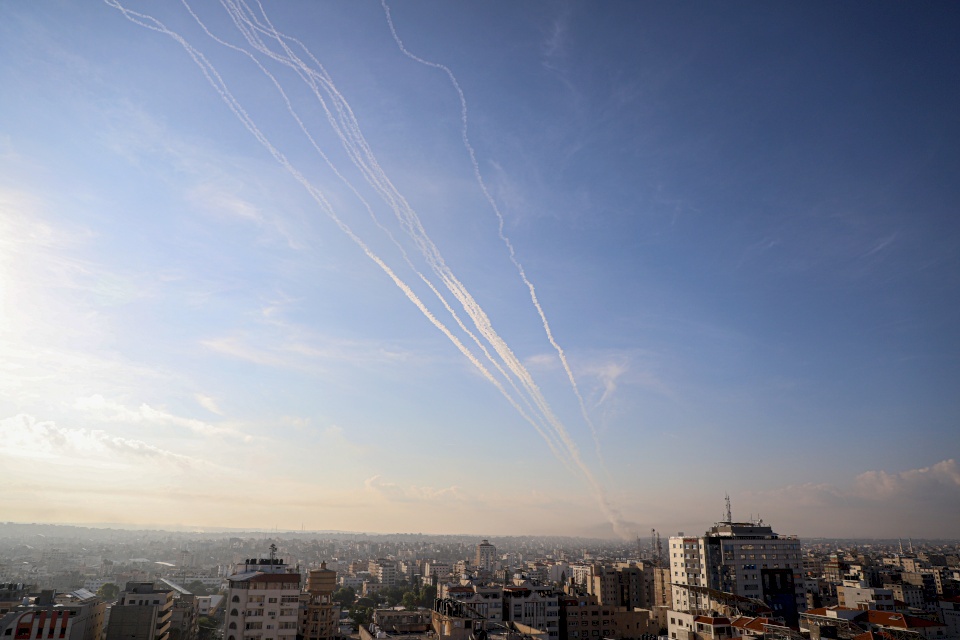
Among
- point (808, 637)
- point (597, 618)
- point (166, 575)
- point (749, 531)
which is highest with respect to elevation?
point (749, 531)

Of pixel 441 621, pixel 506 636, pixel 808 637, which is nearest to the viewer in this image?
pixel 808 637

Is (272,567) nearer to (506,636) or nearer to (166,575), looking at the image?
(506,636)

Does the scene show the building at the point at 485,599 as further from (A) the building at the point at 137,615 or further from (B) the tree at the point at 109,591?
(B) the tree at the point at 109,591

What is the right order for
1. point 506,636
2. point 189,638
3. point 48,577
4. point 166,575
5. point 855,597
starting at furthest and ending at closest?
point 166,575, point 48,577, point 189,638, point 855,597, point 506,636

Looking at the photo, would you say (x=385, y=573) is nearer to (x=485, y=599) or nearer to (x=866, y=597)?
(x=485, y=599)

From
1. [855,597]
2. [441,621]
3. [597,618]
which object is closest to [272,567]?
[441,621]

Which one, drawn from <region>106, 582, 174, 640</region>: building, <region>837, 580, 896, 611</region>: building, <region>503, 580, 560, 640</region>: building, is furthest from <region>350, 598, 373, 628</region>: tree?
<region>837, 580, 896, 611</region>: building

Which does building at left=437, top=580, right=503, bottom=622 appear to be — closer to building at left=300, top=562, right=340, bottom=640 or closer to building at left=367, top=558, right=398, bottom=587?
building at left=300, top=562, right=340, bottom=640

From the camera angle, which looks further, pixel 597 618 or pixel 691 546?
pixel 691 546
